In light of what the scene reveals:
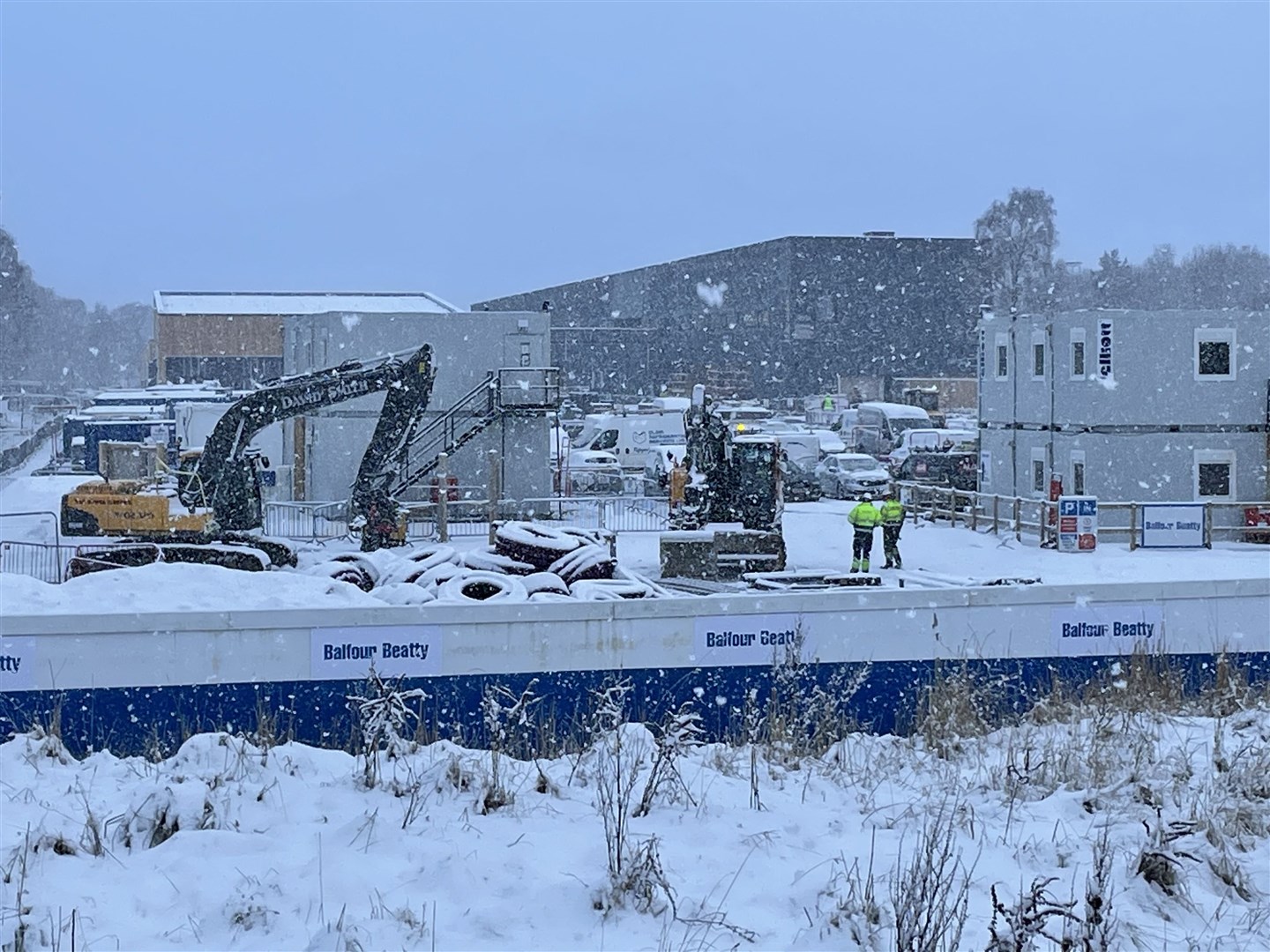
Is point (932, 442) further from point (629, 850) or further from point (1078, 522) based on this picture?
point (629, 850)

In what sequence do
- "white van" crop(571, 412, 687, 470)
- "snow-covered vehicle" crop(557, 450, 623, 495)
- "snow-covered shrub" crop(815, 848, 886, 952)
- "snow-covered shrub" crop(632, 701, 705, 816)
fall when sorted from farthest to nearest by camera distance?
1. "white van" crop(571, 412, 687, 470)
2. "snow-covered vehicle" crop(557, 450, 623, 495)
3. "snow-covered shrub" crop(632, 701, 705, 816)
4. "snow-covered shrub" crop(815, 848, 886, 952)

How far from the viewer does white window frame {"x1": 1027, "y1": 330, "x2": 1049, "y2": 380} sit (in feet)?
105

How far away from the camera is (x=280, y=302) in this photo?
8131 centimetres

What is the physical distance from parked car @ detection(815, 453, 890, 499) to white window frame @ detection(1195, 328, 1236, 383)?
445 inches

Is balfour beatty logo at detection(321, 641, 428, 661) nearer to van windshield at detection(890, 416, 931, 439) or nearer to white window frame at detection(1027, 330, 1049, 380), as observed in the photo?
white window frame at detection(1027, 330, 1049, 380)

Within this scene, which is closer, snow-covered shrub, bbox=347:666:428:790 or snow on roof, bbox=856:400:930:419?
snow-covered shrub, bbox=347:666:428:790

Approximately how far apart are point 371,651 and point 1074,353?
2389 centimetres

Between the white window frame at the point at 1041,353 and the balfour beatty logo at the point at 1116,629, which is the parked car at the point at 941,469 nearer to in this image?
the white window frame at the point at 1041,353

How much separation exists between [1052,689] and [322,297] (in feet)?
252

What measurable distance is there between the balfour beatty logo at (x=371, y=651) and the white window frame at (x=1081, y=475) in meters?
22.7

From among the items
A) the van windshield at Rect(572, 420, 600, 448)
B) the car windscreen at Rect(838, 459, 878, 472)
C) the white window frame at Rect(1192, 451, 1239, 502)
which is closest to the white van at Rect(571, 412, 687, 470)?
the van windshield at Rect(572, 420, 600, 448)

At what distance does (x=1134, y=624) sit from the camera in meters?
12.1

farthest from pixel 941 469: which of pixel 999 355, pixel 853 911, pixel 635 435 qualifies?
pixel 853 911

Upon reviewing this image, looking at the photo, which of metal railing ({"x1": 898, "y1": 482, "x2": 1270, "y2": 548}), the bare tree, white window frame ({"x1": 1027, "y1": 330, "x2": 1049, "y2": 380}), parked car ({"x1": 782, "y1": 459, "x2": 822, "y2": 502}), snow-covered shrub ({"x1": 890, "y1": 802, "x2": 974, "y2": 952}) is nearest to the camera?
snow-covered shrub ({"x1": 890, "y1": 802, "x2": 974, "y2": 952})
